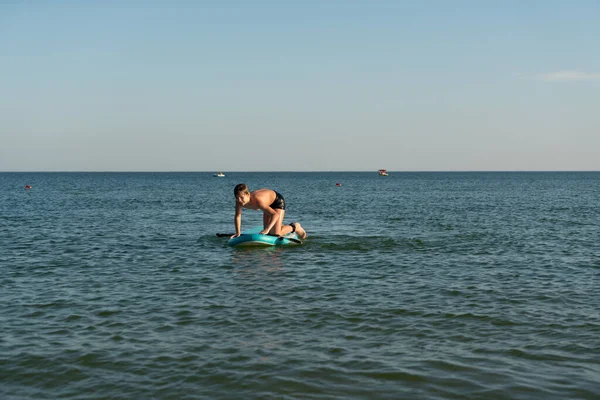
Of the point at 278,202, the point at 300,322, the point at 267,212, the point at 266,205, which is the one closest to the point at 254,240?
the point at 267,212

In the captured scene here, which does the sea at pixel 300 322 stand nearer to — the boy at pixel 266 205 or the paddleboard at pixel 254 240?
the paddleboard at pixel 254 240

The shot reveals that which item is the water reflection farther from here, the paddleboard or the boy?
the boy

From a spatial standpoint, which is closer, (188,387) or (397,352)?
(188,387)

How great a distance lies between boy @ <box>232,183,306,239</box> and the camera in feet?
56.5

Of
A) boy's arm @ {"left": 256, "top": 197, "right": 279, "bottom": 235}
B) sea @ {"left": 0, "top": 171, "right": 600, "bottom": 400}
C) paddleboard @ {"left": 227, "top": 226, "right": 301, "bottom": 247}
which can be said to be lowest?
sea @ {"left": 0, "top": 171, "right": 600, "bottom": 400}

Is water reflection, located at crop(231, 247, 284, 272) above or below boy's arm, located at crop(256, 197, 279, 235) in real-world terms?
below

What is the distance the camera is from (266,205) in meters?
18.7

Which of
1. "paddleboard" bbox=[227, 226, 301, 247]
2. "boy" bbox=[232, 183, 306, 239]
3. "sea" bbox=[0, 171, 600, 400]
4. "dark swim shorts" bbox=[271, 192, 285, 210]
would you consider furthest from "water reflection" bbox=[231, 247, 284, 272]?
"dark swim shorts" bbox=[271, 192, 285, 210]

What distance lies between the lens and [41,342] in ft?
31.1

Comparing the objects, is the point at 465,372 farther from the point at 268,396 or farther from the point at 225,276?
the point at 225,276

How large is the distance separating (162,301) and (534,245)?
1553cm

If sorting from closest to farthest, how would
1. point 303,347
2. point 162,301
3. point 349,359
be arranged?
point 349,359 < point 303,347 < point 162,301

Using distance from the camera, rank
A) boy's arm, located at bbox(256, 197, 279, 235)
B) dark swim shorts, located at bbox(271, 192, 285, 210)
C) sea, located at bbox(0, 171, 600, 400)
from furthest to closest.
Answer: dark swim shorts, located at bbox(271, 192, 285, 210) < boy's arm, located at bbox(256, 197, 279, 235) < sea, located at bbox(0, 171, 600, 400)

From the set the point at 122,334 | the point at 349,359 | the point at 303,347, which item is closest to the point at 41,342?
the point at 122,334
